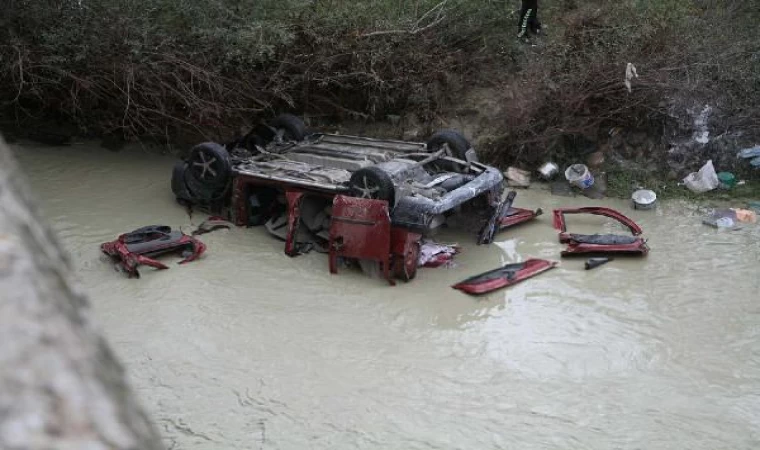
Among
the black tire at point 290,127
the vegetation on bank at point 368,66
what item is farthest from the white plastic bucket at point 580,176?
the black tire at point 290,127

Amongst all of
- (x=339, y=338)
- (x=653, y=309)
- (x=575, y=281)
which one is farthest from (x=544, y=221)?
(x=339, y=338)

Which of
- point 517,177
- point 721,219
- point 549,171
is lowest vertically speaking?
point 721,219

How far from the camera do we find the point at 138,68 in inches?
378

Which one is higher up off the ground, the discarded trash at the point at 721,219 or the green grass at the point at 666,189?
the green grass at the point at 666,189

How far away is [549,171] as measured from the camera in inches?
382

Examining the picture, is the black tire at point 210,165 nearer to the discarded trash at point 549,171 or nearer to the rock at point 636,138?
the discarded trash at point 549,171

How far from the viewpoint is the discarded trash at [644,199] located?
29.1ft

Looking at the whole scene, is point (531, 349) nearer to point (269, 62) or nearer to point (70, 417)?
point (70, 417)

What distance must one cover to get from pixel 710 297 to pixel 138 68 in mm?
7462

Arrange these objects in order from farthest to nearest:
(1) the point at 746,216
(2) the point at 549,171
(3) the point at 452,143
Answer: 1. (2) the point at 549,171
2. (3) the point at 452,143
3. (1) the point at 746,216

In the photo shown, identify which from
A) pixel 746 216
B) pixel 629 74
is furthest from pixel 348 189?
pixel 629 74

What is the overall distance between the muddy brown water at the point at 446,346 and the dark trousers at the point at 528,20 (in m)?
4.29

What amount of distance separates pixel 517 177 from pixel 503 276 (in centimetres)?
297

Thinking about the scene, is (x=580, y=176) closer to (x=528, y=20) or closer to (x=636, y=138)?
(x=636, y=138)
